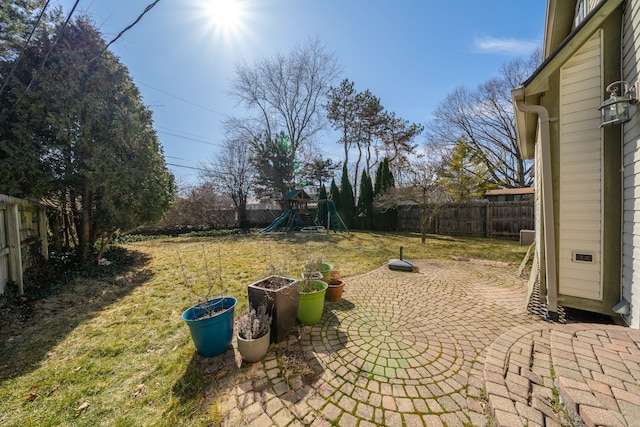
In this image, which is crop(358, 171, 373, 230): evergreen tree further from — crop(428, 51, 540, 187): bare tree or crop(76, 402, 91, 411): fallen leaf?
crop(76, 402, 91, 411): fallen leaf

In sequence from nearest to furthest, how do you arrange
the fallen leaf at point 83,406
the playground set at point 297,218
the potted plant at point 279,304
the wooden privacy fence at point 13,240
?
the fallen leaf at point 83,406 → the potted plant at point 279,304 → the wooden privacy fence at point 13,240 → the playground set at point 297,218

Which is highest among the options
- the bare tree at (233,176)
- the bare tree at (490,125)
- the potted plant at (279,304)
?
the bare tree at (490,125)

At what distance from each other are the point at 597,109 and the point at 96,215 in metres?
8.98

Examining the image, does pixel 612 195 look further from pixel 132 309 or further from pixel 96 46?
pixel 96 46

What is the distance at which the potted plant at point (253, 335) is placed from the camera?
2279 mm

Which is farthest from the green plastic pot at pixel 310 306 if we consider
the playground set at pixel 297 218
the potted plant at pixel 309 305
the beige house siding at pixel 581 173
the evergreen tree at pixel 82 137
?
the playground set at pixel 297 218

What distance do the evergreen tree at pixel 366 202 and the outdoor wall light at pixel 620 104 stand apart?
43.7 feet

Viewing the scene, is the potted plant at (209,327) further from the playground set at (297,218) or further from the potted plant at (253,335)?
the playground set at (297,218)

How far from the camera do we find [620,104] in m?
2.27

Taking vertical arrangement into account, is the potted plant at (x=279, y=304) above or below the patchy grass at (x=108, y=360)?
above

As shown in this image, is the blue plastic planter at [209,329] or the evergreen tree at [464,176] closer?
the blue plastic planter at [209,329]

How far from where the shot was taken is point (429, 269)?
566 cm

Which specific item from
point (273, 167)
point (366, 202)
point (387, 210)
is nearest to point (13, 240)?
point (273, 167)

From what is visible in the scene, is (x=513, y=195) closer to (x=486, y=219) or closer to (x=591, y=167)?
(x=486, y=219)
